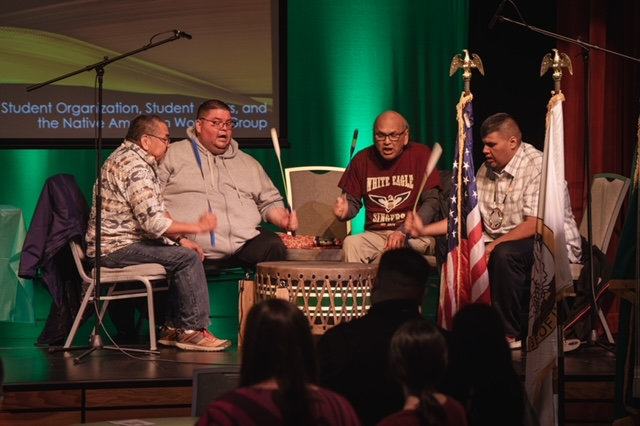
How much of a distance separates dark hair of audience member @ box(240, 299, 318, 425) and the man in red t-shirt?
3.56 metres

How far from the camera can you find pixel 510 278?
5.46 metres

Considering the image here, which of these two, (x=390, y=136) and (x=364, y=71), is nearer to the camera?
(x=390, y=136)

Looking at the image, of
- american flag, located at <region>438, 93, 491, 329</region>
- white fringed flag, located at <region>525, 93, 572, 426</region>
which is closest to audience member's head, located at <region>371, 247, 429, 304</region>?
white fringed flag, located at <region>525, 93, 572, 426</region>

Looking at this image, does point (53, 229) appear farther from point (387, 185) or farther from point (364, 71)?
point (364, 71)

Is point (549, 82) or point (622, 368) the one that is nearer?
point (622, 368)

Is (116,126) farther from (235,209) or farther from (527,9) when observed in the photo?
(527,9)

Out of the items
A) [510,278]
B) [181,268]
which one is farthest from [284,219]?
[510,278]

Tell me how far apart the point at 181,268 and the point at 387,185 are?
4.42 ft

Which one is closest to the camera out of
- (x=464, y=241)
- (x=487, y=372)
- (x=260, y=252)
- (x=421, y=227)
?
(x=487, y=372)

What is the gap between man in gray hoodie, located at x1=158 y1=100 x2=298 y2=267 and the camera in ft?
20.0

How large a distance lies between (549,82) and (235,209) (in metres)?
2.57

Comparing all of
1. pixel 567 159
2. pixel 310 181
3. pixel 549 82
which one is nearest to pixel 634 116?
pixel 567 159

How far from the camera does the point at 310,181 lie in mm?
6848

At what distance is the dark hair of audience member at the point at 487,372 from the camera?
2854 mm
